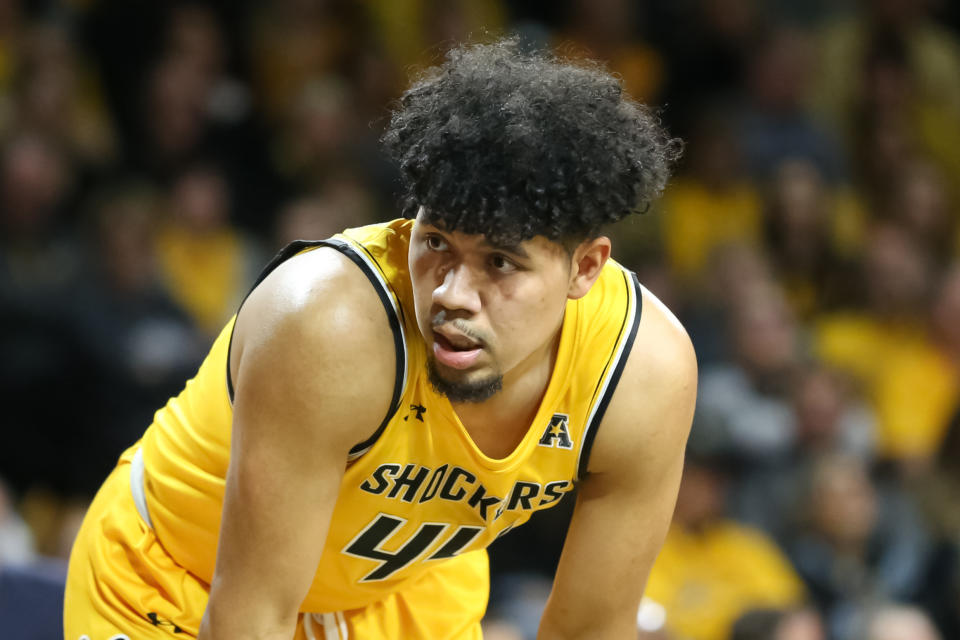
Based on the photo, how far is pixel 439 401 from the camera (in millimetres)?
2082

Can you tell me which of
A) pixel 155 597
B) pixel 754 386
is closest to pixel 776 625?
pixel 754 386

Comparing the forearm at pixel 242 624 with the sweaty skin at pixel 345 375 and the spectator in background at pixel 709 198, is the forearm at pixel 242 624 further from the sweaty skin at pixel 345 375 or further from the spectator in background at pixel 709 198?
the spectator in background at pixel 709 198

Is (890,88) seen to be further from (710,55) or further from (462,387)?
(462,387)

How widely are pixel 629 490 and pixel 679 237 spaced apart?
328 centimetres

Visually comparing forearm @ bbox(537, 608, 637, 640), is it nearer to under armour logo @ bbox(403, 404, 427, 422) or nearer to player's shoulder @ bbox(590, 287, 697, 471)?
player's shoulder @ bbox(590, 287, 697, 471)

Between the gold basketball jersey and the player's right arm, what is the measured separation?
6cm

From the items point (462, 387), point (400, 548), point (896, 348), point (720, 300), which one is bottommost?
point (896, 348)

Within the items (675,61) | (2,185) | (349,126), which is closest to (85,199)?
(2,185)

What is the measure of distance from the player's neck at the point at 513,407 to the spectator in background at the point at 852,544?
2548 millimetres

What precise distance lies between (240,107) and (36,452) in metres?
1.64

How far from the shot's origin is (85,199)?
4.73 metres

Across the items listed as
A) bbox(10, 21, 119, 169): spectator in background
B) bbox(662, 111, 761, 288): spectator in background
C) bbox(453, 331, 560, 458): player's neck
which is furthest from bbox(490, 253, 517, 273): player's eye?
bbox(662, 111, 761, 288): spectator in background

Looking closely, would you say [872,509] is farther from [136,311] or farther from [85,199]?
[85,199]

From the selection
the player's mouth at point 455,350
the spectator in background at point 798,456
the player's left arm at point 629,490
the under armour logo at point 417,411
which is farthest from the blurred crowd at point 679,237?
the player's mouth at point 455,350
